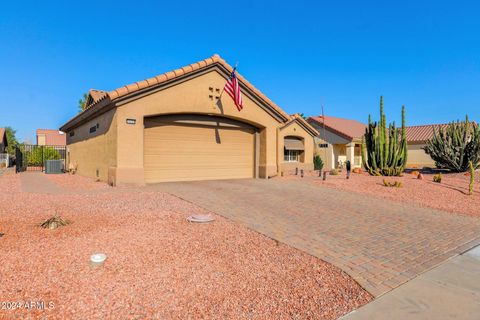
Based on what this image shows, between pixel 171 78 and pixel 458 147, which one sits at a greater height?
pixel 171 78

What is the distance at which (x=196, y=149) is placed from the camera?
1402 centimetres

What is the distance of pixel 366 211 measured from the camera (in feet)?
26.8

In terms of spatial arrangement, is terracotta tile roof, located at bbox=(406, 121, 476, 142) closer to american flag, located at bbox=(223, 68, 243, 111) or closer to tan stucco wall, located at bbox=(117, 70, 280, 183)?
tan stucco wall, located at bbox=(117, 70, 280, 183)

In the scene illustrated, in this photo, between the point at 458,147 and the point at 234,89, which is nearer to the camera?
the point at 234,89

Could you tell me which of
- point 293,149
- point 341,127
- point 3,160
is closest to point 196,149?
point 293,149

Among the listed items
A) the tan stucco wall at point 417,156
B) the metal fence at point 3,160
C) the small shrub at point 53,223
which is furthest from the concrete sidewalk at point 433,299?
the tan stucco wall at point 417,156

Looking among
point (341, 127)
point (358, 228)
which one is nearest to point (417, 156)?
point (341, 127)

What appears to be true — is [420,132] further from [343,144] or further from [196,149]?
[196,149]

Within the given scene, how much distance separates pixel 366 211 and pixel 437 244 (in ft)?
9.12

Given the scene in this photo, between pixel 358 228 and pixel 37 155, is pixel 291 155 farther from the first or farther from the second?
pixel 37 155

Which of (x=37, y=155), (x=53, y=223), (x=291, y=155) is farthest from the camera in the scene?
(x=37, y=155)

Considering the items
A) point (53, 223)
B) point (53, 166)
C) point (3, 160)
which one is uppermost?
point (3, 160)

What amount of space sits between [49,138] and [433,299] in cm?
6187

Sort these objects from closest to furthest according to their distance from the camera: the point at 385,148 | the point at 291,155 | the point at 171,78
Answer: the point at 171,78 < the point at 385,148 < the point at 291,155
